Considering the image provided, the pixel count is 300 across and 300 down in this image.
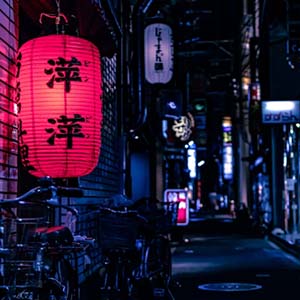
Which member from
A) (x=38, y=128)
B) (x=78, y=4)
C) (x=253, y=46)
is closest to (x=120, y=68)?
(x=78, y=4)

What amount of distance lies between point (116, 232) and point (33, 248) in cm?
279

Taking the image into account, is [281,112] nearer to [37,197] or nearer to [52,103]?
[52,103]

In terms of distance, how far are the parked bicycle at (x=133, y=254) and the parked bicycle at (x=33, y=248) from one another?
2149 mm

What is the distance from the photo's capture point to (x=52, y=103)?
294 inches

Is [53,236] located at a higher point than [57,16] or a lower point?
lower

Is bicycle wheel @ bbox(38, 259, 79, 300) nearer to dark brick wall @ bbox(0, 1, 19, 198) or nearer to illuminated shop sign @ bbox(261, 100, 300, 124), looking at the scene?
dark brick wall @ bbox(0, 1, 19, 198)

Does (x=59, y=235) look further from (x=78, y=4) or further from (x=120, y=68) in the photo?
(x=120, y=68)

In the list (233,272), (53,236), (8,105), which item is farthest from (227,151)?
(53,236)

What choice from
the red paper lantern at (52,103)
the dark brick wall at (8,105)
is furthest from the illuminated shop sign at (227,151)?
the red paper lantern at (52,103)

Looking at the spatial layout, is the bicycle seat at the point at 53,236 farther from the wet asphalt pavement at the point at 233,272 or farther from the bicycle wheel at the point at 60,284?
the wet asphalt pavement at the point at 233,272

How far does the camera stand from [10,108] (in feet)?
26.6

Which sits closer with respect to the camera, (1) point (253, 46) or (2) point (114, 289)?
(2) point (114, 289)

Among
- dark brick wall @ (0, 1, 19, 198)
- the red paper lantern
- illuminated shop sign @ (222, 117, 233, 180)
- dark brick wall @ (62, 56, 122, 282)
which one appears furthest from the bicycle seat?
illuminated shop sign @ (222, 117, 233, 180)

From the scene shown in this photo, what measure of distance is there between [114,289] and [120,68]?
9.45m
